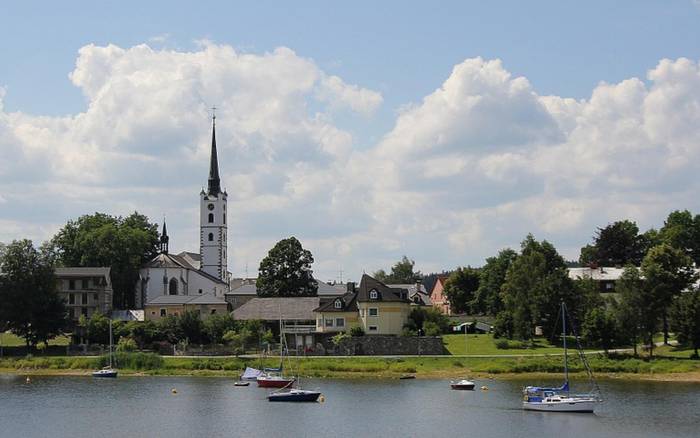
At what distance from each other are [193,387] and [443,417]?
27.2 metres

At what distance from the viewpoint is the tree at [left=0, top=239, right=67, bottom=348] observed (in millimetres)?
112750

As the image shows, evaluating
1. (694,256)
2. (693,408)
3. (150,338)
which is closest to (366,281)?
(150,338)

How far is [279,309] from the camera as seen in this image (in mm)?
121000

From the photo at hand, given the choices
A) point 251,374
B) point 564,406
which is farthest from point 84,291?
point 564,406

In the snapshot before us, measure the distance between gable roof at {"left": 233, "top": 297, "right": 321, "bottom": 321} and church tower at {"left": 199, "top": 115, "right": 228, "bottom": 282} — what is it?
40020mm

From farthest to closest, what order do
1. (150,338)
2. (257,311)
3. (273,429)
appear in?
(257,311), (150,338), (273,429)

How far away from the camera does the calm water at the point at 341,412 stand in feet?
203

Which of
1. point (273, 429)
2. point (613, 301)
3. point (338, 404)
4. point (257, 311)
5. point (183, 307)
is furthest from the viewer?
point (183, 307)

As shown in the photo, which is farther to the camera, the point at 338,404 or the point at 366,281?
the point at 366,281

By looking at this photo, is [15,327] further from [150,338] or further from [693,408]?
[693,408]

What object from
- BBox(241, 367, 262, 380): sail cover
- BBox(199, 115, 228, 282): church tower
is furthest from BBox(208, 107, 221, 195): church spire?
BBox(241, 367, 262, 380): sail cover

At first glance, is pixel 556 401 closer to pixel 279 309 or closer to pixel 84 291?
pixel 279 309

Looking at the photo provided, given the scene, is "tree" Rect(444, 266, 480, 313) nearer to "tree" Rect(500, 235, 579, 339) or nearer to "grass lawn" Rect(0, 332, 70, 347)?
"tree" Rect(500, 235, 579, 339)

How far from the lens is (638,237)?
159 metres
